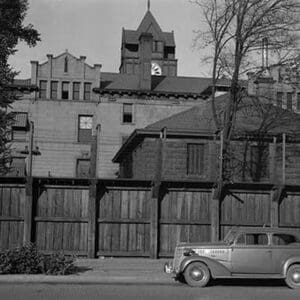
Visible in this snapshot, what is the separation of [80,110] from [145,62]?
8708 millimetres

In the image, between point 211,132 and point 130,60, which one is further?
point 130,60

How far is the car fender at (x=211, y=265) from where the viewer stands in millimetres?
14680

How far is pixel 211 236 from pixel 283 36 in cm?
1300

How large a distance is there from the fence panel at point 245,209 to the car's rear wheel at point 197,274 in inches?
219

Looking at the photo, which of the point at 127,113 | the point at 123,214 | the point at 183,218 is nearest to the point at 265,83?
the point at 183,218

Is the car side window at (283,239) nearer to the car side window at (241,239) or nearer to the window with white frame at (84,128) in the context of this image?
the car side window at (241,239)

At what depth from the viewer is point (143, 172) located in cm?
3556

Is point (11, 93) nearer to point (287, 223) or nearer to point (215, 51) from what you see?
point (287, 223)

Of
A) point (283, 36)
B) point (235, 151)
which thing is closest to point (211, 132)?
point (235, 151)

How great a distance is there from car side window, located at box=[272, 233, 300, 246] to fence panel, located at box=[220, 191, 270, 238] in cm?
497

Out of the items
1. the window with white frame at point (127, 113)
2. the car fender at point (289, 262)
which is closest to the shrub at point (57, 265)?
the car fender at point (289, 262)

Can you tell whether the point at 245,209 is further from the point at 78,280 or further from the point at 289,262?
the point at 78,280

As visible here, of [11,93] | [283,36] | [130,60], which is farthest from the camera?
[130,60]

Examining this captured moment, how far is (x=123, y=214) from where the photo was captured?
19.9 meters
